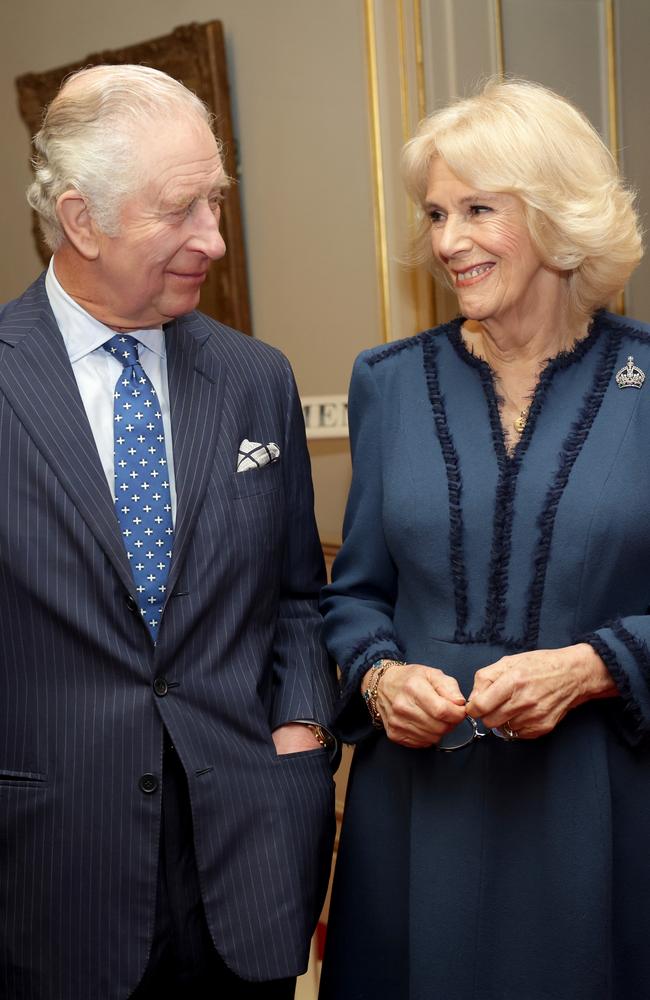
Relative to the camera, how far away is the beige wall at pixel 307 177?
12.3 ft

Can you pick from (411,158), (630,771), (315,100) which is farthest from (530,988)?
(315,100)

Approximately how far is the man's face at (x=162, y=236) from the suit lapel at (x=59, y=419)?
0.41ft

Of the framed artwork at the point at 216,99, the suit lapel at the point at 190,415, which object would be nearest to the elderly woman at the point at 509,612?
the suit lapel at the point at 190,415

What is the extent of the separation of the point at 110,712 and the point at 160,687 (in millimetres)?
84

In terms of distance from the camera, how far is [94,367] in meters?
1.93

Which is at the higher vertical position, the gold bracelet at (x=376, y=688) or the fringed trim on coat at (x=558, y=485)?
the fringed trim on coat at (x=558, y=485)

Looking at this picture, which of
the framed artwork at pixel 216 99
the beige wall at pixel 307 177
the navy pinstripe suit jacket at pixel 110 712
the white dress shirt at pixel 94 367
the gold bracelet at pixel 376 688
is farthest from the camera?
the framed artwork at pixel 216 99

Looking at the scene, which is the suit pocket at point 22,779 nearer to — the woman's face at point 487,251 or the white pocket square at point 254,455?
the white pocket square at point 254,455

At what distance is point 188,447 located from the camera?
1920 millimetres

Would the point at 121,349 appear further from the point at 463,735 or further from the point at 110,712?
the point at 463,735

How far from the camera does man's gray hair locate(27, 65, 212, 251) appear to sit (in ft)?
6.15

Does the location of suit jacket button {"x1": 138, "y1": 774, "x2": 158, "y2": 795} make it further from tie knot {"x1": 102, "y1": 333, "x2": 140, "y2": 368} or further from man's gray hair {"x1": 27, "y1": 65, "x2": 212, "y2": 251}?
man's gray hair {"x1": 27, "y1": 65, "x2": 212, "y2": 251}

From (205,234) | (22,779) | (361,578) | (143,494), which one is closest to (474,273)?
(205,234)

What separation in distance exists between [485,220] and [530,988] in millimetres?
1275
